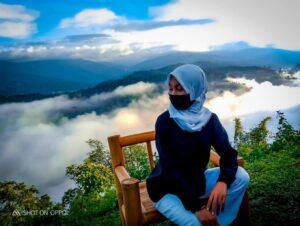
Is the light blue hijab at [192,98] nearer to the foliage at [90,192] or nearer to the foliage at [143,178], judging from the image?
the foliage at [143,178]

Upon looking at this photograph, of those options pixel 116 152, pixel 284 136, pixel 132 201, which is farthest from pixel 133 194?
pixel 284 136

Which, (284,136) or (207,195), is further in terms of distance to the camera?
(284,136)

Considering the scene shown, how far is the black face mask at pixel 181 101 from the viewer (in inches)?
92.3

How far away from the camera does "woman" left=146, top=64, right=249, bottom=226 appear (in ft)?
7.38

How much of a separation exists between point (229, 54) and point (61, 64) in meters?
38.9

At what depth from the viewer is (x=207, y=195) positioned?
246cm

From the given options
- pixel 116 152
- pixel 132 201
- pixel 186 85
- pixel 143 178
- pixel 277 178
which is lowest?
pixel 143 178

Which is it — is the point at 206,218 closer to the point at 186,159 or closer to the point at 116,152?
the point at 186,159

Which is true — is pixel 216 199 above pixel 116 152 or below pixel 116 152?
below

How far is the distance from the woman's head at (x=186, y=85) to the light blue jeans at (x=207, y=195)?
0.64 metres

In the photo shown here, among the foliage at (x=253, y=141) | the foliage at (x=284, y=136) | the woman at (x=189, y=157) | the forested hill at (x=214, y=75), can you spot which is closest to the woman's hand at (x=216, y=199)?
the woman at (x=189, y=157)

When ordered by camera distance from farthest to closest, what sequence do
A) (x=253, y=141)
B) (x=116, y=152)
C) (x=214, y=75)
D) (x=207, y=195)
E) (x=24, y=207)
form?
(x=214, y=75) → (x=253, y=141) → (x=24, y=207) → (x=116, y=152) → (x=207, y=195)

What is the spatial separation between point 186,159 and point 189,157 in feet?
0.09

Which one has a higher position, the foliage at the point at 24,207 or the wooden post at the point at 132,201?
the wooden post at the point at 132,201
